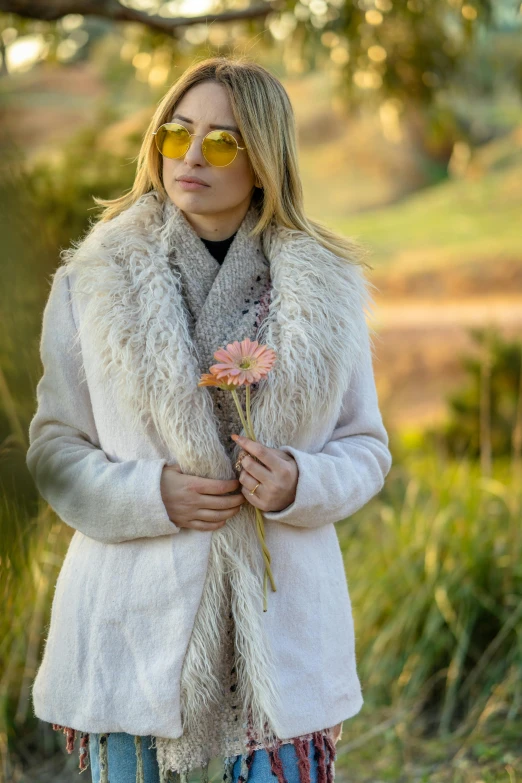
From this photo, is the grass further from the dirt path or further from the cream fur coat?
the cream fur coat

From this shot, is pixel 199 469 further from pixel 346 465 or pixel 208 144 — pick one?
pixel 208 144

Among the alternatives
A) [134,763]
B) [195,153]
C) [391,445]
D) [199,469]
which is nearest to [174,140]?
[195,153]

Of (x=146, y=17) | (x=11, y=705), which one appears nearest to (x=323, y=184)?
(x=146, y=17)

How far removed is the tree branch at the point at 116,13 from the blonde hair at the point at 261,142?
136 centimetres

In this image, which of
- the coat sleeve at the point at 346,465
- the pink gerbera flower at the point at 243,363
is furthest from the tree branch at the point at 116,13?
the pink gerbera flower at the point at 243,363

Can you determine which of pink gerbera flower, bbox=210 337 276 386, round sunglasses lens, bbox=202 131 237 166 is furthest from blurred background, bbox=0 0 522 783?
pink gerbera flower, bbox=210 337 276 386

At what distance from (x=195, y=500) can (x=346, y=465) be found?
335mm

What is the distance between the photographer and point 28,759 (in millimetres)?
3195

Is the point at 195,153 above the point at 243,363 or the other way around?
above

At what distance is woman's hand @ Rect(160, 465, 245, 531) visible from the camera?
160 cm

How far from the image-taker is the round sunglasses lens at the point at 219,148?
5.62ft

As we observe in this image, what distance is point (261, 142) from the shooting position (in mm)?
1764

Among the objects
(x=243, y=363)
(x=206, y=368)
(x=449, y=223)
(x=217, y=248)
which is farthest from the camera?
(x=449, y=223)

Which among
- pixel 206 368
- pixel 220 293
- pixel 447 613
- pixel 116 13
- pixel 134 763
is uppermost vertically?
pixel 116 13
